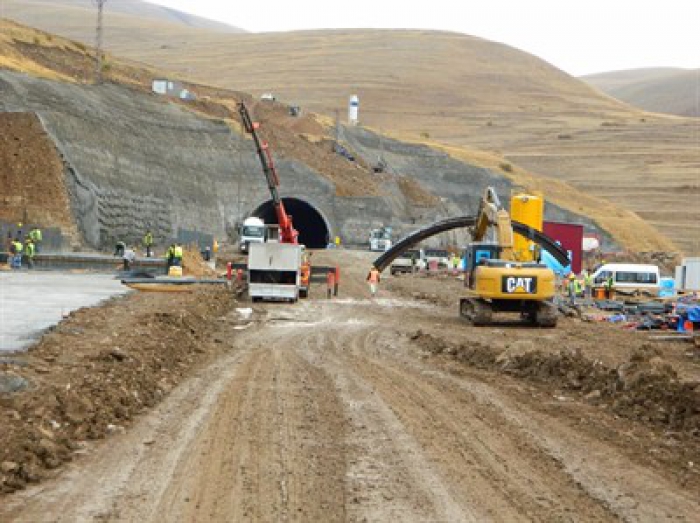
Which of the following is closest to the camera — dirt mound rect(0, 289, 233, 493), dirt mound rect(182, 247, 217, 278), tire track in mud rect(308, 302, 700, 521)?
tire track in mud rect(308, 302, 700, 521)

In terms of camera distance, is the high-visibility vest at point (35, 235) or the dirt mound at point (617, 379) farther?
the high-visibility vest at point (35, 235)

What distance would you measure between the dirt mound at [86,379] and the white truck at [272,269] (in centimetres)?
923

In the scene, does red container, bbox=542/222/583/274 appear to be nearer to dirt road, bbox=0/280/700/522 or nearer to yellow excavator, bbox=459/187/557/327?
yellow excavator, bbox=459/187/557/327

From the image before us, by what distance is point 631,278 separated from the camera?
156 ft

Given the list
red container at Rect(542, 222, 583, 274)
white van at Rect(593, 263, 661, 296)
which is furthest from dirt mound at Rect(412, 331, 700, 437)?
red container at Rect(542, 222, 583, 274)

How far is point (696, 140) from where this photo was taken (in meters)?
156

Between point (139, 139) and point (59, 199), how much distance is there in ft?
46.4

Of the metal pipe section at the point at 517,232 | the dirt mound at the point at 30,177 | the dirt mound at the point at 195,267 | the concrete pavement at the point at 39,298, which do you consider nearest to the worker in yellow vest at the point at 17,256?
the concrete pavement at the point at 39,298

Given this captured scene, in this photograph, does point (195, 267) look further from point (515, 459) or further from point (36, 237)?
point (515, 459)

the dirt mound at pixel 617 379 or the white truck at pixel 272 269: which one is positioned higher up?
the white truck at pixel 272 269

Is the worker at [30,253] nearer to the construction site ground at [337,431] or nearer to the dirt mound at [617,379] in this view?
the construction site ground at [337,431]

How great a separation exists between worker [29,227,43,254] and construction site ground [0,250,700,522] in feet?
80.0

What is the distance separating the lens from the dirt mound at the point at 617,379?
13.1 metres

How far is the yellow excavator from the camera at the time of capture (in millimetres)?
26016
